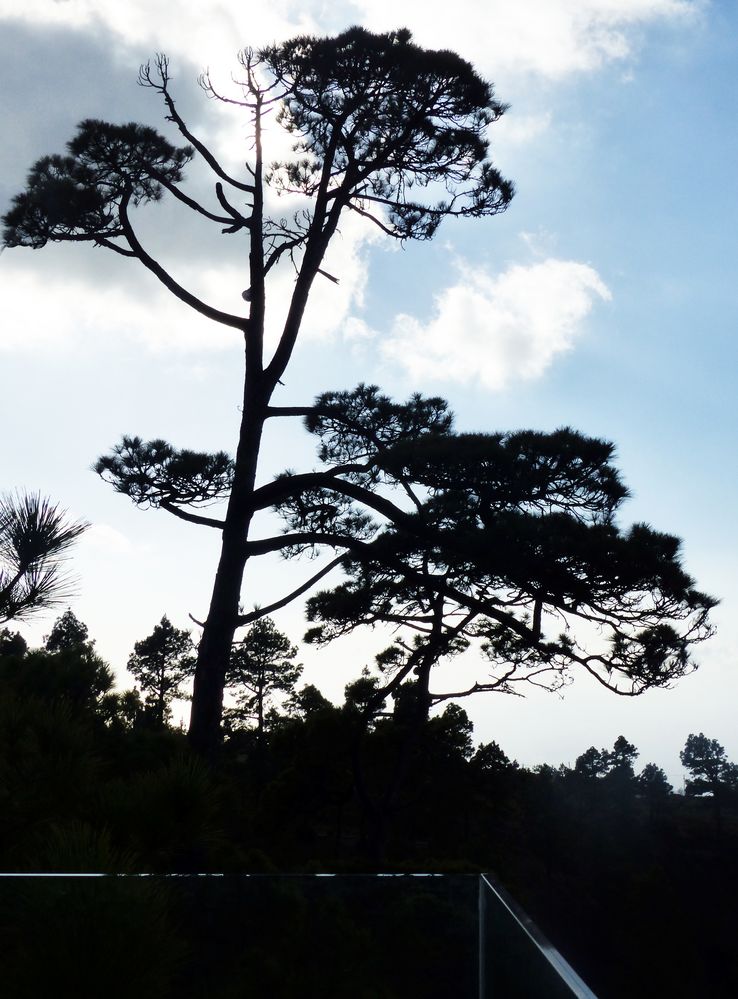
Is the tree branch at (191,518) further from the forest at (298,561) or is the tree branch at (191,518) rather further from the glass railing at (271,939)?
the glass railing at (271,939)

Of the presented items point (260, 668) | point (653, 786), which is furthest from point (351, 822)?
point (653, 786)

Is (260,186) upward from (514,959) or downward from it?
upward

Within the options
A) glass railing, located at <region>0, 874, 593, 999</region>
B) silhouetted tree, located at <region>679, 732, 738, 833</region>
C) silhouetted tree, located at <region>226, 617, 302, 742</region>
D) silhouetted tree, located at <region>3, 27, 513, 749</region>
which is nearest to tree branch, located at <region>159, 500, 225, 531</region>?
silhouetted tree, located at <region>3, 27, 513, 749</region>

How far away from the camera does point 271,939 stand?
2010 mm

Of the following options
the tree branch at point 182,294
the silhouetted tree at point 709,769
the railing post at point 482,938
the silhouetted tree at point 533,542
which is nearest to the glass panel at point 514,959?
the railing post at point 482,938

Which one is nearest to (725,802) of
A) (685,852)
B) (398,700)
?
(685,852)

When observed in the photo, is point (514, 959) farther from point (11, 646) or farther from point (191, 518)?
point (11, 646)

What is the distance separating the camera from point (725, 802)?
34.4 m

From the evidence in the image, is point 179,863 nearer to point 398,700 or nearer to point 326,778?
point 326,778

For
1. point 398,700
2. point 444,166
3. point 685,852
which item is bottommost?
point 685,852

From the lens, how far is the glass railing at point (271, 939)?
5.50 ft

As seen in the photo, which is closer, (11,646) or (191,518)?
(191,518)

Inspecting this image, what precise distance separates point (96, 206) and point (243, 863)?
5.11 m

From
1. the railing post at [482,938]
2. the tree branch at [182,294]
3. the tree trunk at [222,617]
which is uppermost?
the tree branch at [182,294]
